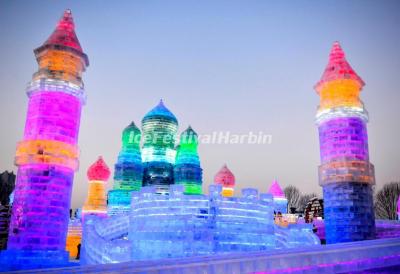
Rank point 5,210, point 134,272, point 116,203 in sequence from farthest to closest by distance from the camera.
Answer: point 116,203
point 5,210
point 134,272

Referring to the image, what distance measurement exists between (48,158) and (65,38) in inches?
245

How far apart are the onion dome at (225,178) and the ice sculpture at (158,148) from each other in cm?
930

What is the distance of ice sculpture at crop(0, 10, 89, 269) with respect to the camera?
14.6 meters

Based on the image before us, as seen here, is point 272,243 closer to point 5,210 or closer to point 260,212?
point 260,212

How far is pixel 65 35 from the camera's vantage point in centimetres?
1738

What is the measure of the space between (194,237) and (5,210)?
1608 centimetres

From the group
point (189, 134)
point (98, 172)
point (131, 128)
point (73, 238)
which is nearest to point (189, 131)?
point (189, 134)

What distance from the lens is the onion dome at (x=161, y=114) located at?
32844 millimetres

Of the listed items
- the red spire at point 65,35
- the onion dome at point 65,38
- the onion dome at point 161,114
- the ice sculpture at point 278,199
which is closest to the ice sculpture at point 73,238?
the onion dome at point 161,114

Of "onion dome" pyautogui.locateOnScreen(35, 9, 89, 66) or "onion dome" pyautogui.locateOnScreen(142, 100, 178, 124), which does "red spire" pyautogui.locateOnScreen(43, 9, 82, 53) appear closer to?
"onion dome" pyautogui.locateOnScreen(35, 9, 89, 66)

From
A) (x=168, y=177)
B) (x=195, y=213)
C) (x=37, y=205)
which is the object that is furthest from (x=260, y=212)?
(x=168, y=177)

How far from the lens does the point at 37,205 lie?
1484 centimetres

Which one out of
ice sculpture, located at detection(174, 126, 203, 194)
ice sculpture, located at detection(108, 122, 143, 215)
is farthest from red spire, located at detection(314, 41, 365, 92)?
ice sculpture, located at detection(108, 122, 143, 215)

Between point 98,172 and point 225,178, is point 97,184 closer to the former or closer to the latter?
point 98,172
